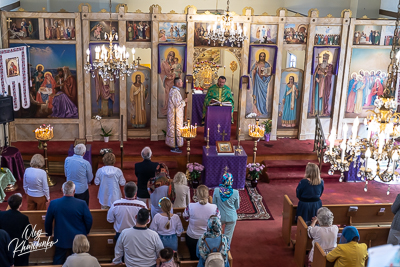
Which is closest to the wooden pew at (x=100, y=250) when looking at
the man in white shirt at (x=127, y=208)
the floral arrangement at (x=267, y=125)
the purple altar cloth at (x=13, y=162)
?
the man in white shirt at (x=127, y=208)

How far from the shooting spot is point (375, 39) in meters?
14.6

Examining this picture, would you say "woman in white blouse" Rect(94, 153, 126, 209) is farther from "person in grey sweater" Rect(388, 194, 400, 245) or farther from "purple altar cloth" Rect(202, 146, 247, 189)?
"person in grey sweater" Rect(388, 194, 400, 245)

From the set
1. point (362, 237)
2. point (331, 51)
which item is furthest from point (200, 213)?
point (331, 51)

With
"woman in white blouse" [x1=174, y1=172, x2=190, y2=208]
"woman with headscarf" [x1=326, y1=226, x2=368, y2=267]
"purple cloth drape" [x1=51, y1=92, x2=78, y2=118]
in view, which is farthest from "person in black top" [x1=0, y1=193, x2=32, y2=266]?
"purple cloth drape" [x1=51, y1=92, x2=78, y2=118]

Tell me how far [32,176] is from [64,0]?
890 cm

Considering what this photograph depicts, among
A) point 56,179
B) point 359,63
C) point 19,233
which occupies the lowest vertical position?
point 56,179

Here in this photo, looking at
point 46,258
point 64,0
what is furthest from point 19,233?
point 64,0

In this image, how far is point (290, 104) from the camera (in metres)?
15.1

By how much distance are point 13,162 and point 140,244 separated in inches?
269

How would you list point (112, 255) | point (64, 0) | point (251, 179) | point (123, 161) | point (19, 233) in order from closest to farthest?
point (19, 233)
point (112, 255)
point (251, 179)
point (123, 161)
point (64, 0)

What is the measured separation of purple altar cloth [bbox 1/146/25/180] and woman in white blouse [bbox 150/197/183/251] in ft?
20.6

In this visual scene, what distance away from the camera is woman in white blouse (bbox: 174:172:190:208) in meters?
8.16

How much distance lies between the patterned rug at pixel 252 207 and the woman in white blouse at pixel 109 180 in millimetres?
3279

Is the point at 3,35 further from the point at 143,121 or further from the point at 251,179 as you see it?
the point at 251,179
